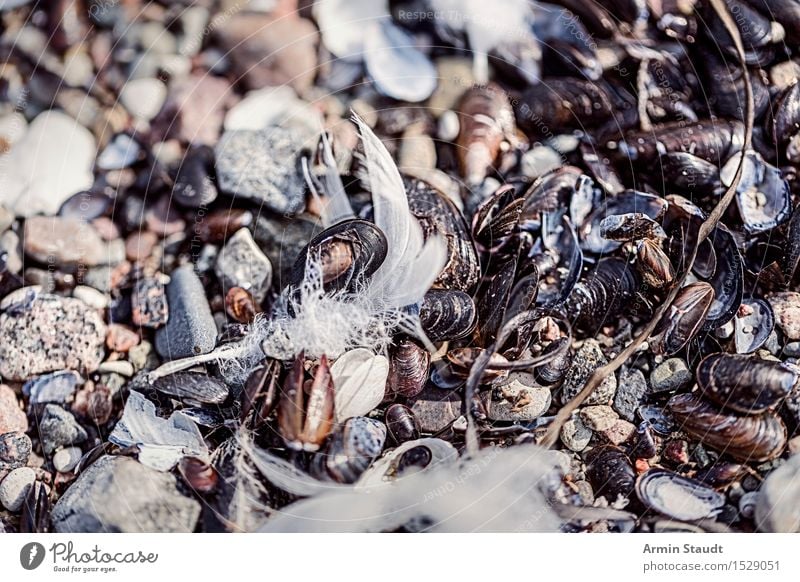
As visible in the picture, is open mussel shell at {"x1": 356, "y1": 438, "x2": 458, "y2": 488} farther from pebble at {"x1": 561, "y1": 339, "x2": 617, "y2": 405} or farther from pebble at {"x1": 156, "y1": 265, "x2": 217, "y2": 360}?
pebble at {"x1": 156, "y1": 265, "x2": 217, "y2": 360}

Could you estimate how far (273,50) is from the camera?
3.10ft

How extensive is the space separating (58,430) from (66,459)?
0.04 meters

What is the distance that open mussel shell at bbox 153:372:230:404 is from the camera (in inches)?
32.5

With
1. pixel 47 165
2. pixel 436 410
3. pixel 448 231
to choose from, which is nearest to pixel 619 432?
pixel 436 410

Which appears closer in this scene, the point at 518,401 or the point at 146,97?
the point at 518,401

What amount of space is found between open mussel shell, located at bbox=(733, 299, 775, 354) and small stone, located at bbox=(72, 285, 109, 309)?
2.81 ft

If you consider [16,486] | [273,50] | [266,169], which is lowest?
[16,486]

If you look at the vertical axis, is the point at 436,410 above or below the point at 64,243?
below

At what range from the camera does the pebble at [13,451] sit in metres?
0.85

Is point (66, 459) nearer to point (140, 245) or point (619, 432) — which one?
point (140, 245)

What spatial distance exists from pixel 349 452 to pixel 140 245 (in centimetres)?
43
